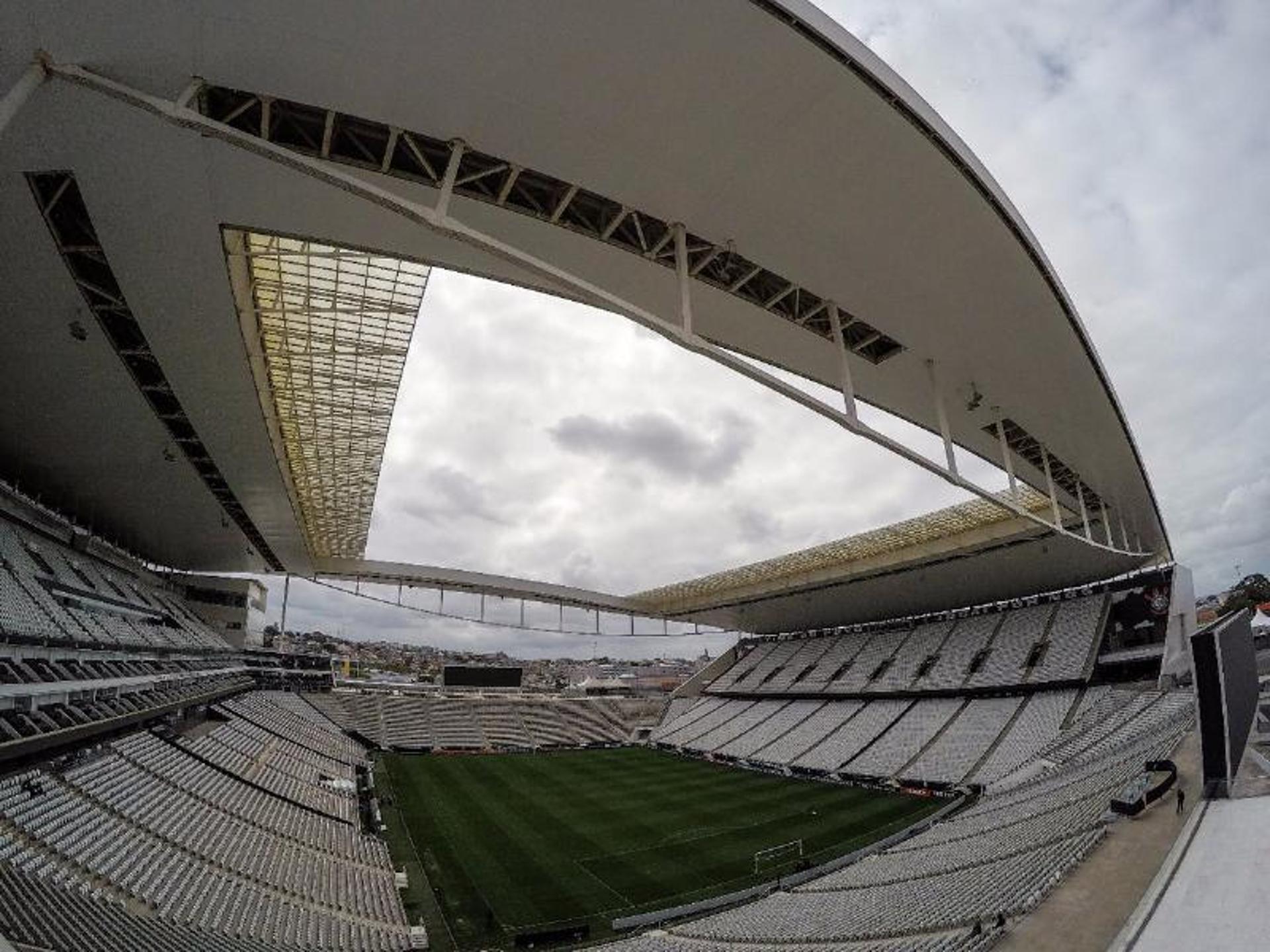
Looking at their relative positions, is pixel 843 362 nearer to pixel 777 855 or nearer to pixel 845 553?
pixel 777 855

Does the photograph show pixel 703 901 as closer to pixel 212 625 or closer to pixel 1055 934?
pixel 1055 934

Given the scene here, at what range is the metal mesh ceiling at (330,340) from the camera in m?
11.6

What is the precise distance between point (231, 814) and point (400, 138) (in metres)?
17.4

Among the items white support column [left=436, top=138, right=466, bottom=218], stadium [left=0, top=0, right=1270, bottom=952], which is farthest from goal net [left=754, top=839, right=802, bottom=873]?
white support column [left=436, top=138, right=466, bottom=218]

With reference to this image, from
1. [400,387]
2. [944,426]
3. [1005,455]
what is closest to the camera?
[944,426]

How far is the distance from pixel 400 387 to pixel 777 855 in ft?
58.9

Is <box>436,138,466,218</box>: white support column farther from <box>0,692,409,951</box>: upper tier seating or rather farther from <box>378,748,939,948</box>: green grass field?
<box>378,748,939,948</box>: green grass field

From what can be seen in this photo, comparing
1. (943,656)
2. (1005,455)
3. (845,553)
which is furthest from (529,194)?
(943,656)

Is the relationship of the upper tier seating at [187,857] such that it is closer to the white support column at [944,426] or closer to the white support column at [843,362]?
the white support column at [843,362]

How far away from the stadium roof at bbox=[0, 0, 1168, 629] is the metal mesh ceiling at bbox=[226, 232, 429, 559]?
18 centimetres

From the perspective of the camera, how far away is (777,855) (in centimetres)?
2089

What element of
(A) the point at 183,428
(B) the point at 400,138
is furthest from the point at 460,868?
(B) the point at 400,138

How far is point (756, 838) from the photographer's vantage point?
74.7ft

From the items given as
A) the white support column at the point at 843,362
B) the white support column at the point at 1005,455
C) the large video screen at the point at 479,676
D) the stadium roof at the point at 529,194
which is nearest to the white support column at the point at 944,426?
the stadium roof at the point at 529,194
